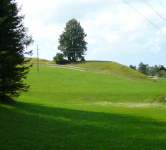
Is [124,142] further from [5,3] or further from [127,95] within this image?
[127,95]

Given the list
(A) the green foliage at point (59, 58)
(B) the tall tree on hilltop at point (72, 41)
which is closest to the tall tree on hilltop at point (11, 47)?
(A) the green foliage at point (59, 58)

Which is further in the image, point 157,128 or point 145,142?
point 157,128

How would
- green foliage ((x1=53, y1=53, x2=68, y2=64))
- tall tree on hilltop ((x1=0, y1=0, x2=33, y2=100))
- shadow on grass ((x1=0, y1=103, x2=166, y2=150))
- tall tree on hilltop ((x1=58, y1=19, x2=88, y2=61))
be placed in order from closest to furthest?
shadow on grass ((x1=0, y1=103, x2=166, y2=150))
tall tree on hilltop ((x1=0, y1=0, x2=33, y2=100))
green foliage ((x1=53, y1=53, x2=68, y2=64))
tall tree on hilltop ((x1=58, y1=19, x2=88, y2=61))

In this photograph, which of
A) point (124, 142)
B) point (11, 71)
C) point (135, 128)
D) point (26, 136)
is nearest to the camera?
point (124, 142)

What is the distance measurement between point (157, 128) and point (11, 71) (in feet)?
44.1

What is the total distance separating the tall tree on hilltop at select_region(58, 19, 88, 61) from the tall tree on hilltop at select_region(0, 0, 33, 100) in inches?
2125

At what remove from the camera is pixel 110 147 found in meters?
7.39

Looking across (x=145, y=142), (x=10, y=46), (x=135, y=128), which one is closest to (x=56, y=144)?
(x=145, y=142)

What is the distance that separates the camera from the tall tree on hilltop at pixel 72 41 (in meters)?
73.1

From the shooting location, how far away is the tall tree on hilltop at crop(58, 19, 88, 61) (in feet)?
240

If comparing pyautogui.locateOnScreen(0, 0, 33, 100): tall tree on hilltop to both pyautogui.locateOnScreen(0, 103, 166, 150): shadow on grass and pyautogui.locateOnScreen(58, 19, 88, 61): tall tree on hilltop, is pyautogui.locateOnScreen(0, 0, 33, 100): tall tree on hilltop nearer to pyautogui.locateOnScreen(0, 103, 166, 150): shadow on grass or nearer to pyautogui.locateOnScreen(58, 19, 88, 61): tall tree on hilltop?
pyautogui.locateOnScreen(0, 103, 166, 150): shadow on grass

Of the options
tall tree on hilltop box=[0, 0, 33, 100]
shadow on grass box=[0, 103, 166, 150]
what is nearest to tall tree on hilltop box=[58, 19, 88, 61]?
tall tree on hilltop box=[0, 0, 33, 100]

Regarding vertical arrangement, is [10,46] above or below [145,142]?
above

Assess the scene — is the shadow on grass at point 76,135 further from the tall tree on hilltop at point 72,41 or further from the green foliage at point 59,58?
the tall tree on hilltop at point 72,41
